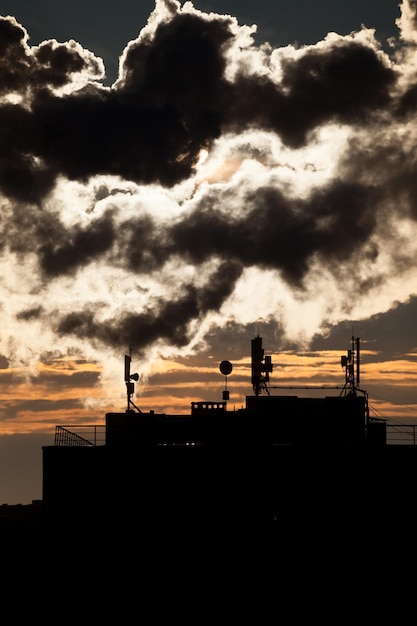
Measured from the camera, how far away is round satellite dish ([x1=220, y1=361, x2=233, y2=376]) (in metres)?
65.8

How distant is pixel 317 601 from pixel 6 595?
18.1 m

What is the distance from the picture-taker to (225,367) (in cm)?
6594

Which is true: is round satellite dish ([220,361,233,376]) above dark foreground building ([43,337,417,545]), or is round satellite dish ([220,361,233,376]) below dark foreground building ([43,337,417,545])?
above

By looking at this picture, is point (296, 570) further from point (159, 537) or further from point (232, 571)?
point (159, 537)

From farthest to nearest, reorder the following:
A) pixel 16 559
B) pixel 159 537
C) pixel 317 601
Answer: pixel 16 559, pixel 159 537, pixel 317 601

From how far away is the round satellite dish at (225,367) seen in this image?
65812mm

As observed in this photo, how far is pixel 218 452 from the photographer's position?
53688 mm

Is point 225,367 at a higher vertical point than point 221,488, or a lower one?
higher

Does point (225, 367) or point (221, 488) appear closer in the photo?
point (221, 488)

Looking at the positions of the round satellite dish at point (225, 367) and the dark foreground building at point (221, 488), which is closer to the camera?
the dark foreground building at point (221, 488)

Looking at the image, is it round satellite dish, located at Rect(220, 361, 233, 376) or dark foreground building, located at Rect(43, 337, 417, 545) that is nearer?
dark foreground building, located at Rect(43, 337, 417, 545)

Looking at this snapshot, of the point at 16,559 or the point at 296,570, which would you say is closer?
the point at 296,570

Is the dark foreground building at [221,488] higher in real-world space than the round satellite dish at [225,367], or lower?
lower

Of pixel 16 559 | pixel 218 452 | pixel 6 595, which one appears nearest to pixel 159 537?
pixel 218 452
